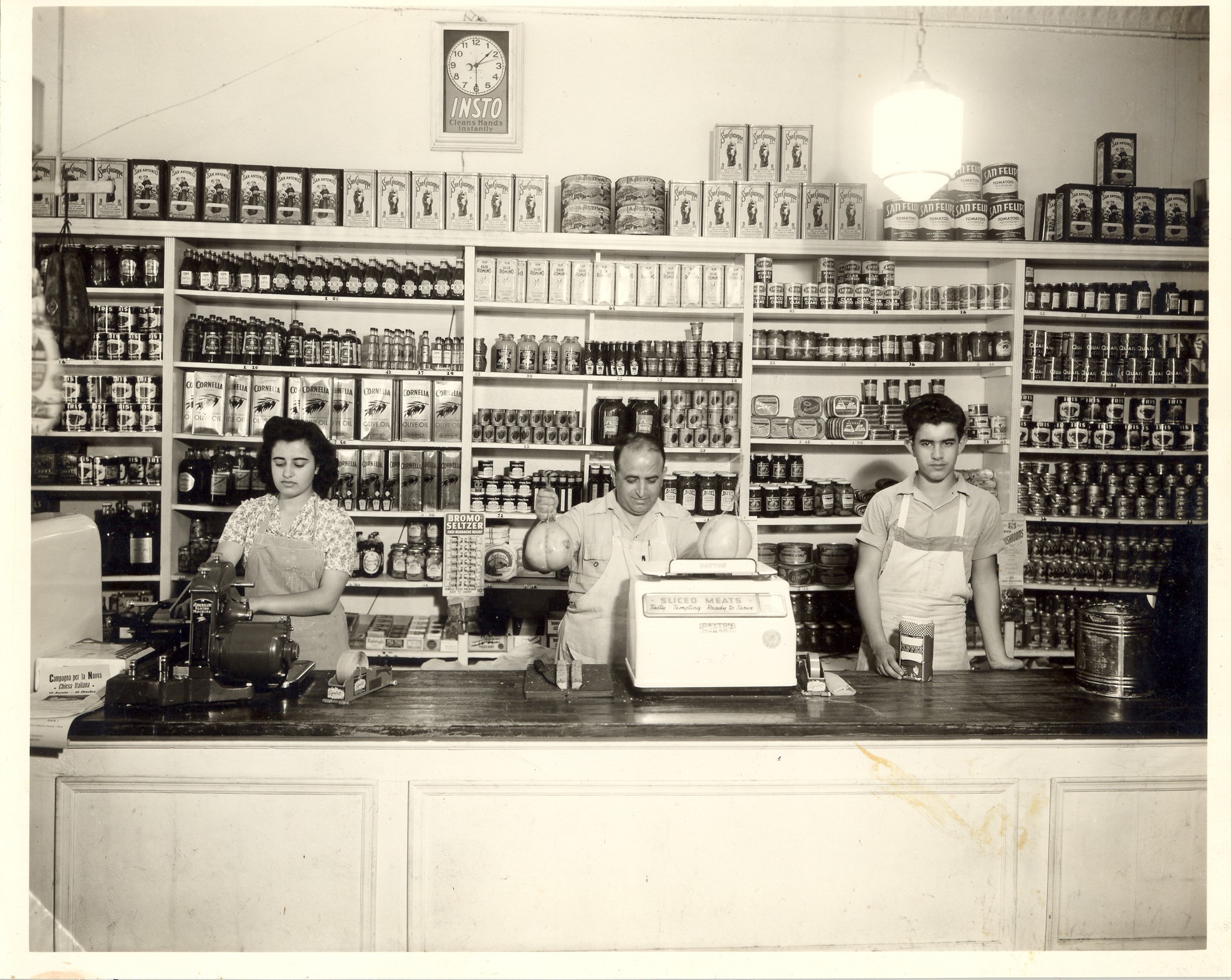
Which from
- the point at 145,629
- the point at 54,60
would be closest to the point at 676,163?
the point at 54,60

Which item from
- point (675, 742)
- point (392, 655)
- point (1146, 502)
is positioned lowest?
point (392, 655)

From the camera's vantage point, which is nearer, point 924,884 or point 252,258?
point 924,884

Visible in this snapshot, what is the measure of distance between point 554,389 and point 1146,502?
10.1 ft

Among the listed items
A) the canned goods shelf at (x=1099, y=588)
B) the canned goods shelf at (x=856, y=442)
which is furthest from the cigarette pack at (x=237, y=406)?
the canned goods shelf at (x=1099, y=588)

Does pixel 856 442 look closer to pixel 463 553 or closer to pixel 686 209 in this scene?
pixel 686 209

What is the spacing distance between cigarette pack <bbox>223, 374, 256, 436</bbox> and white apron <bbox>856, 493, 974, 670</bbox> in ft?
9.82

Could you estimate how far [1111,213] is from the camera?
441cm

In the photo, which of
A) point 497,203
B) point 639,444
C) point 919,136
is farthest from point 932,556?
point 497,203

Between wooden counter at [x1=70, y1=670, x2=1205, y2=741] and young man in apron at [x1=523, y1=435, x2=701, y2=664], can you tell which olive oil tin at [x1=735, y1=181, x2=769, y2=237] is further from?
wooden counter at [x1=70, y1=670, x2=1205, y2=741]

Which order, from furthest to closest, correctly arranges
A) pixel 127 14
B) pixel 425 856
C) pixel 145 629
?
1. pixel 127 14
2. pixel 145 629
3. pixel 425 856

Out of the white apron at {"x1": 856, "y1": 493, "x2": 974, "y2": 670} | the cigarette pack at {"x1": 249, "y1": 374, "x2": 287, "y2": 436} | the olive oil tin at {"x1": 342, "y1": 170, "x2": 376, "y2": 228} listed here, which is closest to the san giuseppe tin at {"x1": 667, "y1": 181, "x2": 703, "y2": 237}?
the olive oil tin at {"x1": 342, "y1": 170, "x2": 376, "y2": 228}

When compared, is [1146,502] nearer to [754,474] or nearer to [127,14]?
[754,474]

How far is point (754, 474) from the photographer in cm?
441

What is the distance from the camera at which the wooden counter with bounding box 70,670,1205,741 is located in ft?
6.55
